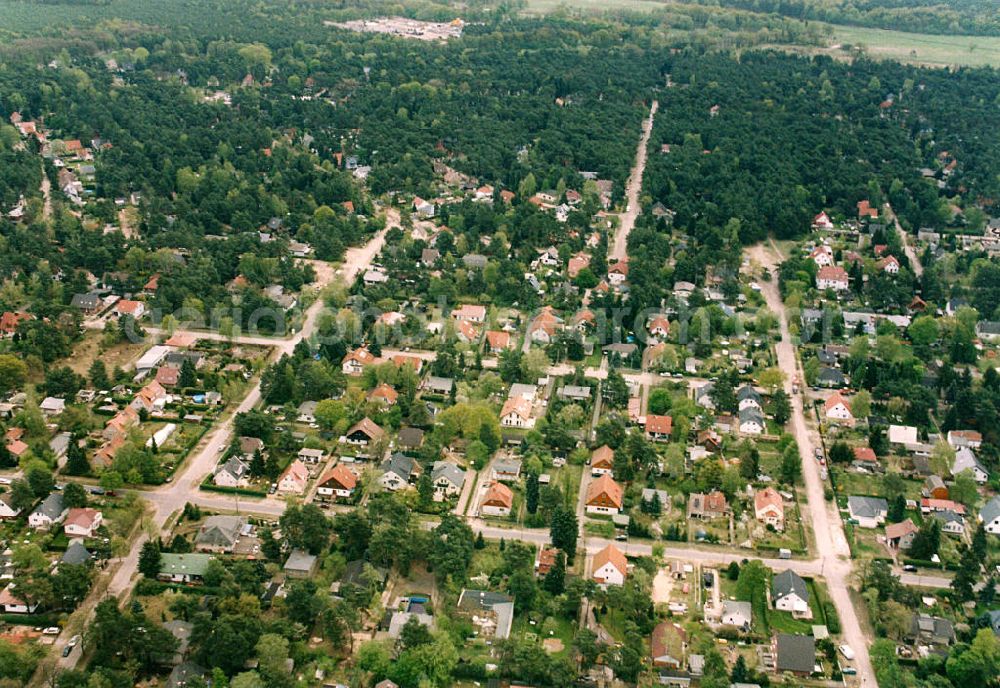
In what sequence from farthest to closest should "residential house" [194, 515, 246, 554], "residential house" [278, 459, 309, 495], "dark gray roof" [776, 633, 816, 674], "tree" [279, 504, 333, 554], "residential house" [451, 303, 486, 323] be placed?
"residential house" [451, 303, 486, 323], "residential house" [278, 459, 309, 495], "residential house" [194, 515, 246, 554], "tree" [279, 504, 333, 554], "dark gray roof" [776, 633, 816, 674]

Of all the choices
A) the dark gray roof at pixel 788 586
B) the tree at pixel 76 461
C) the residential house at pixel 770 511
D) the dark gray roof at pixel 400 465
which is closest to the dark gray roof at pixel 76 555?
the tree at pixel 76 461

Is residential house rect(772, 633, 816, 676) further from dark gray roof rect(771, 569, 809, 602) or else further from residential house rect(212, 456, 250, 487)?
residential house rect(212, 456, 250, 487)

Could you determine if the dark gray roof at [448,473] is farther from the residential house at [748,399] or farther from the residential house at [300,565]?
the residential house at [748,399]

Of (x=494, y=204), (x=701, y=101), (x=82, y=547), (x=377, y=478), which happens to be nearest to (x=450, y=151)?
(x=494, y=204)

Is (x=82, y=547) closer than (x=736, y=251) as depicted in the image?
Yes

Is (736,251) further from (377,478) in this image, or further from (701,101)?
(701,101)

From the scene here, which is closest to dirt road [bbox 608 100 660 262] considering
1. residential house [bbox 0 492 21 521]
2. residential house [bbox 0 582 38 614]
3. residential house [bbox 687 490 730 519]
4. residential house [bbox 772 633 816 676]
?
residential house [bbox 687 490 730 519]
